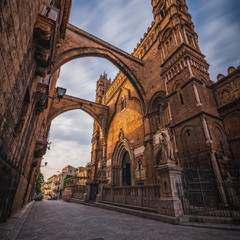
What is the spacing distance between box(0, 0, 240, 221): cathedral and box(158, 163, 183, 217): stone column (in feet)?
0.11

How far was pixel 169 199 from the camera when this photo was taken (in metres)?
5.04

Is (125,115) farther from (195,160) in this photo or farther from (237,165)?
(237,165)

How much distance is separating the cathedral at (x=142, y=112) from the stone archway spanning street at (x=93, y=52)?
3.8 inches

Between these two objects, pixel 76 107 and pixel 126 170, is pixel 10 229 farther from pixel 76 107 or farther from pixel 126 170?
pixel 76 107

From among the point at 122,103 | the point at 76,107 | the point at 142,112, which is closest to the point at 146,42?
the point at 122,103

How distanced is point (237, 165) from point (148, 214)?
5.83 metres

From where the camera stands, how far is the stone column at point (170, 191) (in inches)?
191

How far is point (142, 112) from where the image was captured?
1481cm

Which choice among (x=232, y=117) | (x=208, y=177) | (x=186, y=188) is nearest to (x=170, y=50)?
(x=232, y=117)

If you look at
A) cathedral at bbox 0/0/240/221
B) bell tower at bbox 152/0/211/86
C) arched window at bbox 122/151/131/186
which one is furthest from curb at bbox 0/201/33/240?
arched window at bbox 122/151/131/186

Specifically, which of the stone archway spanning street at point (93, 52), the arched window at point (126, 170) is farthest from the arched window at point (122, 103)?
the arched window at point (126, 170)

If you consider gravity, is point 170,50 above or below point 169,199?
above

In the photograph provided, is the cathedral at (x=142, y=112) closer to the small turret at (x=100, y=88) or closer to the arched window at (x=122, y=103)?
the arched window at (x=122, y=103)

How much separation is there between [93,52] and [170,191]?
43.1ft
